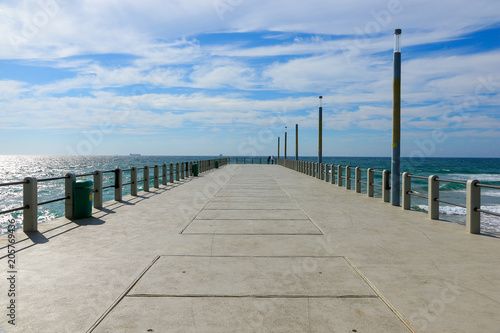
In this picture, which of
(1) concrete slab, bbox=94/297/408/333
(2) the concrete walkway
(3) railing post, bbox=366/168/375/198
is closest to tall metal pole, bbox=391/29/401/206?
(3) railing post, bbox=366/168/375/198

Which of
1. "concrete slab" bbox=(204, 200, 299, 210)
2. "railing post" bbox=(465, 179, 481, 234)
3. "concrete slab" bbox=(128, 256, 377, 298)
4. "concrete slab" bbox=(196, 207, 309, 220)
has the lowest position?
"concrete slab" bbox=(128, 256, 377, 298)

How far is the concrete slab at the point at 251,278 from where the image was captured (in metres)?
4.75

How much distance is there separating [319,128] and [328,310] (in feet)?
88.1

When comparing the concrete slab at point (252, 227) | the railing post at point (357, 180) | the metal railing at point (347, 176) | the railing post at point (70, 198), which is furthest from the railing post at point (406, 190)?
the railing post at point (70, 198)

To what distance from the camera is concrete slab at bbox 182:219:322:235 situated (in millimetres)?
8469

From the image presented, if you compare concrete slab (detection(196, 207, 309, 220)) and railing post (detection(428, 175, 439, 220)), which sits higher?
railing post (detection(428, 175, 439, 220))

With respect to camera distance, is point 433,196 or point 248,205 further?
point 248,205

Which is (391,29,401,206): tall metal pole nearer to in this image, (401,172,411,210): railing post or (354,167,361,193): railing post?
(401,172,411,210): railing post

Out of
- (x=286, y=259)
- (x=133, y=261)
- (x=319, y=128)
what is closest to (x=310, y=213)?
(x=286, y=259)

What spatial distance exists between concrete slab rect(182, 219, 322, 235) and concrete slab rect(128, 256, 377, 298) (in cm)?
209

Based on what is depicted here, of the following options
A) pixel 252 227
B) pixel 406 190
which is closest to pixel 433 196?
pixel 406 190

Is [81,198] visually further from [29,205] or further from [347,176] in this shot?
[347,176]

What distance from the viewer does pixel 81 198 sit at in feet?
33.5

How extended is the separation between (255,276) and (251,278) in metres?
0.11
